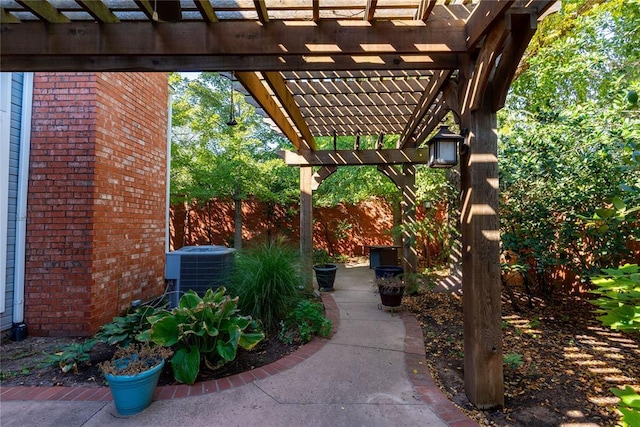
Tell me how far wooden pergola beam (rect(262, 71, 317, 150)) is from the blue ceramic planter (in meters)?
2.70

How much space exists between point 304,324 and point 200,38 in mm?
2917

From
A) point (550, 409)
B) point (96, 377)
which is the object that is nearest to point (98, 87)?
point (96, 377)

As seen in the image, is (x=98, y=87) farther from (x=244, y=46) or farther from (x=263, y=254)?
(x=263, y=254)

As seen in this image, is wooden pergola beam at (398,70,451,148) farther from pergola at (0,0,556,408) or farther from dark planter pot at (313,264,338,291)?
dark planter pot at (313,264,338,291)

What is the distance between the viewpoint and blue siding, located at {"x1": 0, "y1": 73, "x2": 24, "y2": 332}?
3.25 metres

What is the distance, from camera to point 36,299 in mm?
3375

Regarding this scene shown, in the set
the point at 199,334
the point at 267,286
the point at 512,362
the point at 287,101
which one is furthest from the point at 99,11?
the point at 512,362

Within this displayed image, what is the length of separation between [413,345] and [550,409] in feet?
4.07

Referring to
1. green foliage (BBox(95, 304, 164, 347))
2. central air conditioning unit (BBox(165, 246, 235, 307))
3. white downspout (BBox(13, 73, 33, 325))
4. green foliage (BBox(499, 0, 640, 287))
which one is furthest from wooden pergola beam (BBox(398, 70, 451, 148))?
white downspout (BBox(13, 73, 33, 325))

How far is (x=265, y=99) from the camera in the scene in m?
3.58

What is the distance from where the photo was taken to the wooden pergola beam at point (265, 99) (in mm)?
2935

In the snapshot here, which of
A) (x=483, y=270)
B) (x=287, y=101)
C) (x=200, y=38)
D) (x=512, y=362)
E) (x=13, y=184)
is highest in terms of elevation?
(x=287, y=101)

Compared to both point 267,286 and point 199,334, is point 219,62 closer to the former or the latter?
point 199,334

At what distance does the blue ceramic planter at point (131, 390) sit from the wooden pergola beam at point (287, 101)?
2.70m
